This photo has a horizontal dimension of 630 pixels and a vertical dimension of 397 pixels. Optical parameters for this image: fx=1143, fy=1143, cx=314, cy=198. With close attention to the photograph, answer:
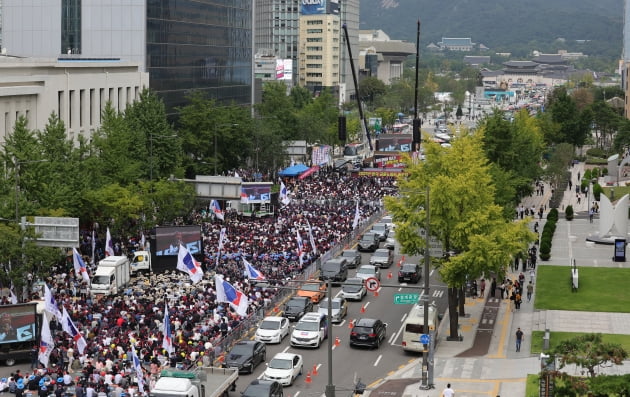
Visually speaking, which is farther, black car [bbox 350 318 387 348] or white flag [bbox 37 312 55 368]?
black car [bbox 350 318 387 348]

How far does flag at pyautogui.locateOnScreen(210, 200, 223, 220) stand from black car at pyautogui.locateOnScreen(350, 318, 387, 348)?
31.4m

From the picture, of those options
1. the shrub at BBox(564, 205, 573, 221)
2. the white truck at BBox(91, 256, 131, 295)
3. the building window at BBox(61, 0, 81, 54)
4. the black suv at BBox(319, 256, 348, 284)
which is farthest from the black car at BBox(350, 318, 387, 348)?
the building window at BBox(61, 0, 81, 54)

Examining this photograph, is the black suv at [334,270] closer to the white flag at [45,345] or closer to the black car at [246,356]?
the black car at [246,356]

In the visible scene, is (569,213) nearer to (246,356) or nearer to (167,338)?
(246,356)

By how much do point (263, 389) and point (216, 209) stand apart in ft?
142

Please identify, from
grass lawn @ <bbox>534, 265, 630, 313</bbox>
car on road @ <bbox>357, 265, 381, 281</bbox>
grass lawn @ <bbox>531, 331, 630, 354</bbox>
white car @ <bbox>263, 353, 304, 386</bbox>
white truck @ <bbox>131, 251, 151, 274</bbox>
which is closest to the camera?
white car @ <bbox>263, 353, 304, 386</bbox>

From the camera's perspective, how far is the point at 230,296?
52.5m

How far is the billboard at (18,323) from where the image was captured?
49.9 m

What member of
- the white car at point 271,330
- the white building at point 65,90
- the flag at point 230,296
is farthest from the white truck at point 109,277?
the white building at point 65,90

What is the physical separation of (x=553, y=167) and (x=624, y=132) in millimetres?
41480

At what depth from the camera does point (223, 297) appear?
52281 millimetres

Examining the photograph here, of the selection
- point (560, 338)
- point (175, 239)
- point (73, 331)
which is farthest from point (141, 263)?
point (560, 338)

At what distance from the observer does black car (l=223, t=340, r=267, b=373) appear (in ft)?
159

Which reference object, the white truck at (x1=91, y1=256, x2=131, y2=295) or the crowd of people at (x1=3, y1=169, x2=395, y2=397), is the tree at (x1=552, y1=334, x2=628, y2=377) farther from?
the white truck at (x1=91, y1=256, x2=131, y2=295)
